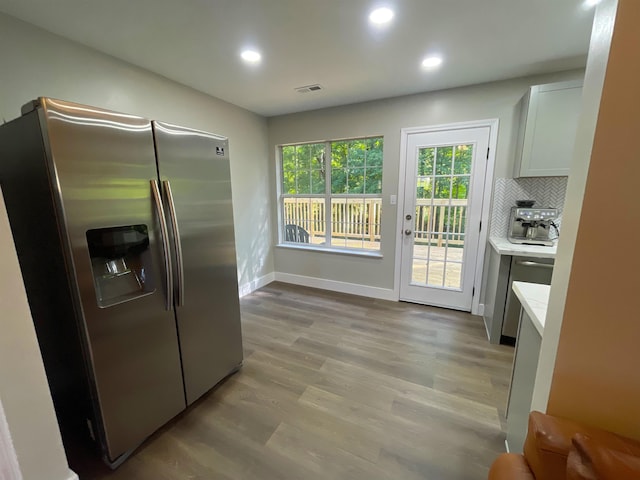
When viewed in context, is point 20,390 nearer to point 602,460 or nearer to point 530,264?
point 602,460

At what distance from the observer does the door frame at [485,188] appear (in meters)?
2.71

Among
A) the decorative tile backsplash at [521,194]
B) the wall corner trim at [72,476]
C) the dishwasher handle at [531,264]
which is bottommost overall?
the wall corner trim at [72,476]

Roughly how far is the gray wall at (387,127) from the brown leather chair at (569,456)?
2547mm

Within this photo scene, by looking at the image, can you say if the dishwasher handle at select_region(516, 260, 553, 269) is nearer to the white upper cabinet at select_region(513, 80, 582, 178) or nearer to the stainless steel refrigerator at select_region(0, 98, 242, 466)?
the white upper cabinet at select_region(513, 80, 582, 178)

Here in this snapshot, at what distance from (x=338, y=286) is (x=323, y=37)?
2.85 m

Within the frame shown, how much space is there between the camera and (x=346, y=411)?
67.7 inches

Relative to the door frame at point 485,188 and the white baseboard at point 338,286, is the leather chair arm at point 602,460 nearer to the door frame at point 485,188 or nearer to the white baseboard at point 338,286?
the door frame at point 485,188

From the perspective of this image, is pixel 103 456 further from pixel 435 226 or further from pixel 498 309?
pixel 435 226

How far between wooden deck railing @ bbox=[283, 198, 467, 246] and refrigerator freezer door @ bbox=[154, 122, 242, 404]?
81.4 inches

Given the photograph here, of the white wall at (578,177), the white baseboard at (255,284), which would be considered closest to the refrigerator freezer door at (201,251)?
the white baseboard at (255,284)

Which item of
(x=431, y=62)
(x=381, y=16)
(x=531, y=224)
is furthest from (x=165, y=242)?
(x=531, y=224)

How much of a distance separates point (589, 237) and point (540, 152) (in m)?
2.16

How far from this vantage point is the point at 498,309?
239 centimetres

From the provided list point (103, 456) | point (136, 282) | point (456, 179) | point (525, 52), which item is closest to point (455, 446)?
point (103, 456)
